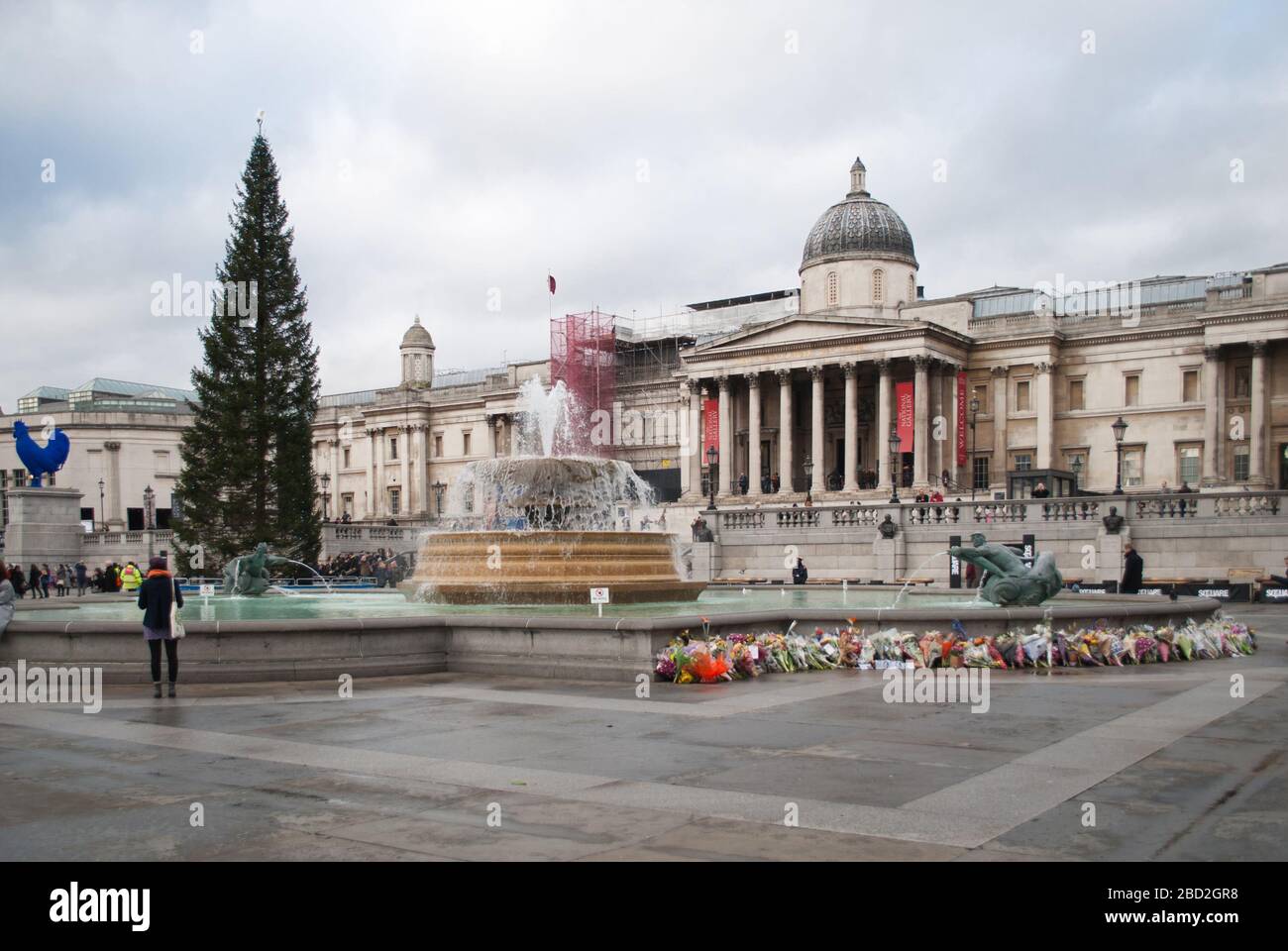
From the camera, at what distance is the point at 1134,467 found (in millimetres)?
66750

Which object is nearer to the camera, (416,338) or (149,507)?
(149,507)

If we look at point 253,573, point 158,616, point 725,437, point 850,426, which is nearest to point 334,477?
point 725,437

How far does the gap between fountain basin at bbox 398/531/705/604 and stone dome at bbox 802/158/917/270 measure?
55.9 meters

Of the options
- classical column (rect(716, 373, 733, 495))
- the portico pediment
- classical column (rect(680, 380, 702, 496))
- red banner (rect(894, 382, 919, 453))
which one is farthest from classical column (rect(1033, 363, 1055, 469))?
classical column (rect(680, 380, 702, 496))

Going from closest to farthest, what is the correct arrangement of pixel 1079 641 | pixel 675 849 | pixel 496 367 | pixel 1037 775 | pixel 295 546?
1. pixel 675 849
2. pixel 1037 775
3. pixel 1079 641
4. pixel 295 546
5. pixel 496 367

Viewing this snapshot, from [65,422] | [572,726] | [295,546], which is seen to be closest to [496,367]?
[65,422]

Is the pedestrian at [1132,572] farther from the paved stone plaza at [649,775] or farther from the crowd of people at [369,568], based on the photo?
the crowd of people at [369,568]

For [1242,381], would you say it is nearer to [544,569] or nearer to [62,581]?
[544,569]

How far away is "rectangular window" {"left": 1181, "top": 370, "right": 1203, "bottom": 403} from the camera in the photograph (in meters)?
65.2

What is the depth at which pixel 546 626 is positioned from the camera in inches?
582

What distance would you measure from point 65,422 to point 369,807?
309 feet

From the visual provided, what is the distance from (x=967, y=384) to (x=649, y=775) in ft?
218

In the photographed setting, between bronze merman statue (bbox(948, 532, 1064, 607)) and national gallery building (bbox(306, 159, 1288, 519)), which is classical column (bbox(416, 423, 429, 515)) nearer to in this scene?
national gallery building (bbox(306, 159, 1288, 519))
